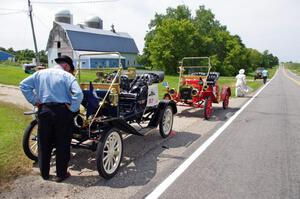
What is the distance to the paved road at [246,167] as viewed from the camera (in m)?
5.12

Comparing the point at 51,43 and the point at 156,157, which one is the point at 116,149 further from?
the point at 51,43

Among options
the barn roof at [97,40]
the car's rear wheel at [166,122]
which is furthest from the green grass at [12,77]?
the barn roof at [97,40]

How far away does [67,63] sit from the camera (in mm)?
5566

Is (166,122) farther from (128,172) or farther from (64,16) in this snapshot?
(64,16)

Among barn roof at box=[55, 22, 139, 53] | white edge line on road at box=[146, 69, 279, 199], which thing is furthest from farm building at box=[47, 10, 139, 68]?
white edge line on road at box=[146, 69, 279, 199]

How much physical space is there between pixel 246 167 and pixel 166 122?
2.77 metres

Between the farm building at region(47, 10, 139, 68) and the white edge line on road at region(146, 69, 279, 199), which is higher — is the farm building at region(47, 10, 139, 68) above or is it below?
above

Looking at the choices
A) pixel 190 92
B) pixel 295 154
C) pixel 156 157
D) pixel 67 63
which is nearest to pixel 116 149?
pixel 156 157

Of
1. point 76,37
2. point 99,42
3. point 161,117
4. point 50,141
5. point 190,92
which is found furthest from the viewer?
point 99,42

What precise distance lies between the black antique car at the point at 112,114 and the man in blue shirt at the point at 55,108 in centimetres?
58

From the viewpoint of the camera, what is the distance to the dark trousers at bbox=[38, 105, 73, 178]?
5240 mm

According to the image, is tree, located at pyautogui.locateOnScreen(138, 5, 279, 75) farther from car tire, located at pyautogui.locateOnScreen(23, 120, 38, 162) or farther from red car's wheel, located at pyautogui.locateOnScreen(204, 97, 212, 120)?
car tire, located at pyautogui.locateOnScreen(23, 120, 38, 162)

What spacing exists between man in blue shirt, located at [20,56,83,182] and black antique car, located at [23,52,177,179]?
0.58 meters

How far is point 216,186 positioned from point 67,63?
300 centimetres
